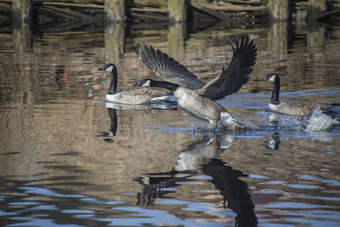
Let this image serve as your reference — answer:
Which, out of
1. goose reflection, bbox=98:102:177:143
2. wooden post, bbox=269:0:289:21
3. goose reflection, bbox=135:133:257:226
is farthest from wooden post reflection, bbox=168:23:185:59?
goose reflection, bbox=135:133:257:226

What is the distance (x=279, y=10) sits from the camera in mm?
26109

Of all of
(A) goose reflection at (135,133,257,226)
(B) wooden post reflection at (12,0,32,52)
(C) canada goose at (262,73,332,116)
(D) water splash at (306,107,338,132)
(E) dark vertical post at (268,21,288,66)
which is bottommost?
(A) goose reflection at (135,133,257,226)

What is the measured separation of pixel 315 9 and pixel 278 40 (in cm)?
682

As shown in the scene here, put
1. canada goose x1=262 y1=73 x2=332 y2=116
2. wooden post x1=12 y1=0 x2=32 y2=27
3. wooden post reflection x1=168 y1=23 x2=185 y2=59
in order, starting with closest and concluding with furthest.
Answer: canada goose x1=262 y1=73 x2=332 y2=116 < wooden post reflection x1=168 y1=23 x2=185 y2=59 < wooden post x1=12 y1=0 x2=32 y2=27

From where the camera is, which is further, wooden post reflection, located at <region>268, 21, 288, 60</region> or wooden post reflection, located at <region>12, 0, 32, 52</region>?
wooden post reflection, located at <region>12, 0, 32, 52</region>

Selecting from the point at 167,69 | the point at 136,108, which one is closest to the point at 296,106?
the point at 167,69

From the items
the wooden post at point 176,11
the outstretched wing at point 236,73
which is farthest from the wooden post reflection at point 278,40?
the outstretched wing at point 236,73

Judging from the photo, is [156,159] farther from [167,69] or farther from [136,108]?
[136,108]

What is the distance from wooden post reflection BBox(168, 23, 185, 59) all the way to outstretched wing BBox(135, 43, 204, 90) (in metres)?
5.79

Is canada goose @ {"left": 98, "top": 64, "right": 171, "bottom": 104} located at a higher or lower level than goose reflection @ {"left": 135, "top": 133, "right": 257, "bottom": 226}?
higher

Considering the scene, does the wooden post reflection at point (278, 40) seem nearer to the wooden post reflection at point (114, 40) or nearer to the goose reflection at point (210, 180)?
the wooden post reflection at point (114, 40)

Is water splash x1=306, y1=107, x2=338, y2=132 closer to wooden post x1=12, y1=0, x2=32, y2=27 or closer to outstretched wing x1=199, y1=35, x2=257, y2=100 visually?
outstretched wing x1=199, y1=35, x2=257, y2=100

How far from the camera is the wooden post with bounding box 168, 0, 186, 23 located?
24.9 meters

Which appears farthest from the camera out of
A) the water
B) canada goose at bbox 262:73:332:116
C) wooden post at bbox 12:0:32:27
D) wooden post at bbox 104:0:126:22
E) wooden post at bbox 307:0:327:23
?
wooden post at bbox 307:0:327:23
